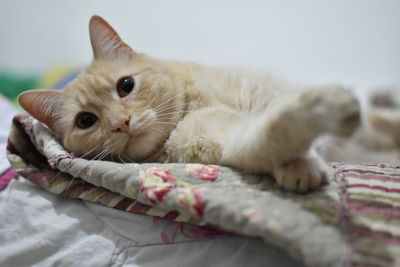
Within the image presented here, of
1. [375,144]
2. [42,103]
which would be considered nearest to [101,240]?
[42,103]

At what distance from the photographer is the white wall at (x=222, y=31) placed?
2.23 metres

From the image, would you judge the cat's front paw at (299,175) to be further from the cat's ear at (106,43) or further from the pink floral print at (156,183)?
the cat's ear at (106,43)

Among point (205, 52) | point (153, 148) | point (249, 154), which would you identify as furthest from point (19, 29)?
point (249, 154)

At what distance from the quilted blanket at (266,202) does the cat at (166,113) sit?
2.2 inches

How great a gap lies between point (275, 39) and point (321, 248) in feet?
7.15

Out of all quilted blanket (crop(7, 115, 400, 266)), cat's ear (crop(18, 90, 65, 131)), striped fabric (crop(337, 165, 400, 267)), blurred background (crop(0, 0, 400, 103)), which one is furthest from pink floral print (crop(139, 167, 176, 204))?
blurred background (crop(0, 0, 400, 103))

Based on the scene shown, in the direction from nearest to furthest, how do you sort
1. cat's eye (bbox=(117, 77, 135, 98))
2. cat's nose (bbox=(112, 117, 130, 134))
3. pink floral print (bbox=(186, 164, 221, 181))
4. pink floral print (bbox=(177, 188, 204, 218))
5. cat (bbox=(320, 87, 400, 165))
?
1. pink floral print (bbox=(177, 188, 204, 218))
2. pink floral print (bbox=(186, 164, 221, 181))
3. cat's nose (bbox=(112, 117, 130, 134))
4. cat's eye (bbox=(117, 77, 135, 98))
5. cat (bbox=(320, 87, 400, 165))

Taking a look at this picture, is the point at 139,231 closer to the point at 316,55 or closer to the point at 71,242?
the point at 71,242

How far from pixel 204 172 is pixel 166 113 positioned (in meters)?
0.34

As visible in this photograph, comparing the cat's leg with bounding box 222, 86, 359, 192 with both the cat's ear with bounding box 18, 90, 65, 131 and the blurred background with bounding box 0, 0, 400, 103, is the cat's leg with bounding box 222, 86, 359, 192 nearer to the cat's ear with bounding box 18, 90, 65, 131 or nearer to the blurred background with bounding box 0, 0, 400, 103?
the cat's ear with bounding box 18, 90, 65, 131

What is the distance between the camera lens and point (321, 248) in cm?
49

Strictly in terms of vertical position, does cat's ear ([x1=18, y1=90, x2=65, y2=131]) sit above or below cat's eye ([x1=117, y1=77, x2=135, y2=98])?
below

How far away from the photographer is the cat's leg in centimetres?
48

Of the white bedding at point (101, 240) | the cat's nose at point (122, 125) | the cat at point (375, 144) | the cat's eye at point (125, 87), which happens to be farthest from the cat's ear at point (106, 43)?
the cat at point (375, 144)
